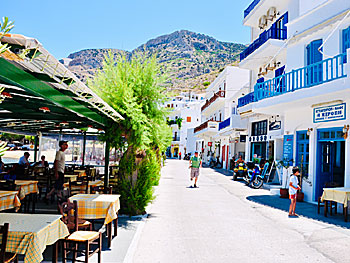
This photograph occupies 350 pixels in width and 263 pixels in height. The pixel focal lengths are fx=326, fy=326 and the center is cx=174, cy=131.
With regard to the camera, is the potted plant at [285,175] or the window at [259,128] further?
the window at [259,128]

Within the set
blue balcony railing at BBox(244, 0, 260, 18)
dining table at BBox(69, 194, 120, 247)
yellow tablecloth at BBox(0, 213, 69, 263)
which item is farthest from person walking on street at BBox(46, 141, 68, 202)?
blue balcony railing at BBox(244, 0, 260, 18)

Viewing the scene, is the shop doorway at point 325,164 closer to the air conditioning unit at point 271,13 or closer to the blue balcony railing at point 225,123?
the air conditioning unit at point 271,13

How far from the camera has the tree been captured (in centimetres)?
902

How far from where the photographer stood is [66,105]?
6.71 m

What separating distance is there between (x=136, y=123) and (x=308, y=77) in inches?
306

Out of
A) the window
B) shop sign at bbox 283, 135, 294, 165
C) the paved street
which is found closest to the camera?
the paved street

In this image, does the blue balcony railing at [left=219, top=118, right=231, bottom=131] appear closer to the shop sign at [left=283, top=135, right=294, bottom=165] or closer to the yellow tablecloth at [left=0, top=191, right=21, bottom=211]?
the shop sign at [left=283, top=135, right=294, bottom=165]

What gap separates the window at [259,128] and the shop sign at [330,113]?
10116 millimetres

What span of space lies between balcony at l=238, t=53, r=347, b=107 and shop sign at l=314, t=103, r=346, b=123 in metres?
1.13

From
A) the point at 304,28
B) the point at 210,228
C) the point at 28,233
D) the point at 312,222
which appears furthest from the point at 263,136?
the point at 28,233

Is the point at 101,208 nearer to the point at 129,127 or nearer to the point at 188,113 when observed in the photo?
the point at 129,127

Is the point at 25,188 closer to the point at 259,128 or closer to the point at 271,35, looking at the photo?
the point at 271,35

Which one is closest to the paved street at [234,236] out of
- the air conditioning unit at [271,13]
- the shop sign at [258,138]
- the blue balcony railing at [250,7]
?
the shop sign at [258,138]

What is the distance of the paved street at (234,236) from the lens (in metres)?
6.36
